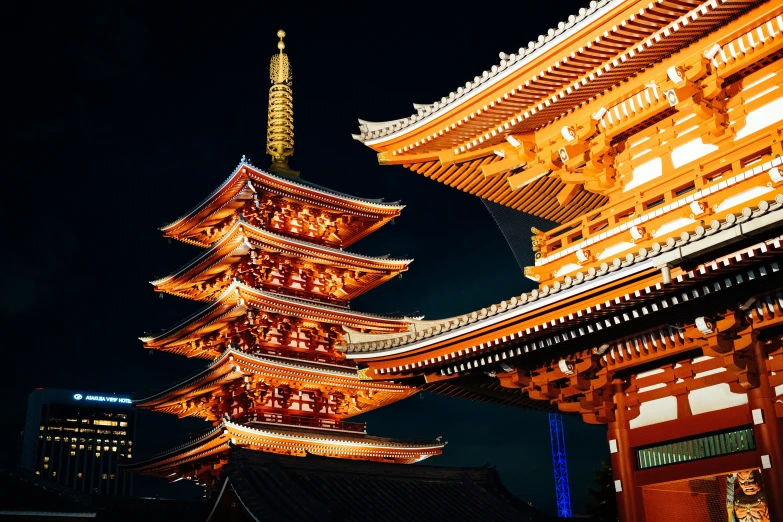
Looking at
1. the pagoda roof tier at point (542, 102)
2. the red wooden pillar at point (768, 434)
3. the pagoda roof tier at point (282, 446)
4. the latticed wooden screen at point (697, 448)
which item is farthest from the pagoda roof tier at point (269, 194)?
the red wooden pillar at point (768, 434)

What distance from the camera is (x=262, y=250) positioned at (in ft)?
116

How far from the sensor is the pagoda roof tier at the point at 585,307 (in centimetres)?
973

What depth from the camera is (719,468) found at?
11.4m

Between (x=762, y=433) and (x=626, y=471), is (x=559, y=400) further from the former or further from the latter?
(x=762, y=433)

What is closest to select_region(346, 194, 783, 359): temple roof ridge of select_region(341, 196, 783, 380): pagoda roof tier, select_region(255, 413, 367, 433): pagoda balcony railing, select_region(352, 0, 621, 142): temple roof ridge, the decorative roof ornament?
select_region(341, 196, 783, 380): pagoda roof tier

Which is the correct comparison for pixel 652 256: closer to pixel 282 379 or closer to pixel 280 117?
pixel 282 379

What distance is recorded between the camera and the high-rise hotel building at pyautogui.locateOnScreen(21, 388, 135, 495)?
427 feet

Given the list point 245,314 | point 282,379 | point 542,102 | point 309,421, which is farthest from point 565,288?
point 245,314

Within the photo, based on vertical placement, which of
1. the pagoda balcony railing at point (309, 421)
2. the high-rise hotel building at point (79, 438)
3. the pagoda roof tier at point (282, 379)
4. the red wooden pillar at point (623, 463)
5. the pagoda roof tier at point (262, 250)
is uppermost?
the high-rise hotel building at point (79, 438)

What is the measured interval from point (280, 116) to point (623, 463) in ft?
108

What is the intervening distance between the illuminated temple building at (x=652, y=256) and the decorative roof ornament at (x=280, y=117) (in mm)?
26405

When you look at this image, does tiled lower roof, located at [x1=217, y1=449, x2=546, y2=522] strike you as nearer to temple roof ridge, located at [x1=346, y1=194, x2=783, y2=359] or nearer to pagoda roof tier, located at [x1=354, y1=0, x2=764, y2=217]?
temple roof ridge, located at [x1=346, y1=194, x2=783, y2=359]

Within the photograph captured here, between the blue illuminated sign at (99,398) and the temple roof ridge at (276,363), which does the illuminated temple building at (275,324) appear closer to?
the temple roof ridge at (276,363)

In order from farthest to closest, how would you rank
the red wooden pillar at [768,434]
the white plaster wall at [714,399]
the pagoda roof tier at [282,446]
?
the pagoda roof tier at [282,446], the white plaster wall at [714,399], the red wooden pillar at [768,434]
